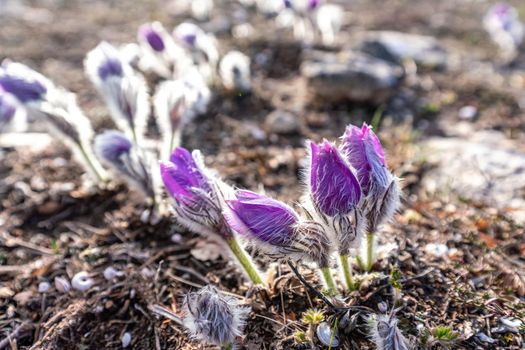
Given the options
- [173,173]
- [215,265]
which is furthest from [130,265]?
[173,173]

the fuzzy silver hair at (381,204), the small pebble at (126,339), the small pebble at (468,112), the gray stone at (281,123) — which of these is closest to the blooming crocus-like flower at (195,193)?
the fuzzy silver hair at (381,204)

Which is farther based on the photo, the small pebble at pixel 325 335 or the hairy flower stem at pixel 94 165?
the hairy flower stem at pixel 94 165

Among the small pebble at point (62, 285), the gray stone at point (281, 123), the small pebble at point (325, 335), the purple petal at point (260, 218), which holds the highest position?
the purple petal at point (260, 218)

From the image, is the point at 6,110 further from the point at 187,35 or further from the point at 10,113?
the point at 187,35

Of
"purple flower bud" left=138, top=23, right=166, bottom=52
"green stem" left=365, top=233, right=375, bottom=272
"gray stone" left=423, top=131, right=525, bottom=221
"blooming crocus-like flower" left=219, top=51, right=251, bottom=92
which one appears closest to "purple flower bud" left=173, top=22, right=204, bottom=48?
"purple flower bud" left=138, top=23, right=166, bottom=52

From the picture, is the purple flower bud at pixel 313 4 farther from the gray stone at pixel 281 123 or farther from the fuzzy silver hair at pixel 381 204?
the fuzzy silver hair at pixel 381 204

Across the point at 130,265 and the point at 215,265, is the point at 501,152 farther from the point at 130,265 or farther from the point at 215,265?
the point at 130,265

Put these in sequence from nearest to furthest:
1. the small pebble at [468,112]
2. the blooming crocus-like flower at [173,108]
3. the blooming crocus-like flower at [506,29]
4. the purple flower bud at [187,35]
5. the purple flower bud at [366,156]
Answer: the purple flower bud at [366,156]
the blooming crocus-like flower at [173,108]
the purple flower bud at [187,35]
the small pebble at [468,112]
the blooming crocus-like flower at [506,29]

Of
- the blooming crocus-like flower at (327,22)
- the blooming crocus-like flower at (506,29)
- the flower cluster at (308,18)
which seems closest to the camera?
the flower cluster at (308,18)
